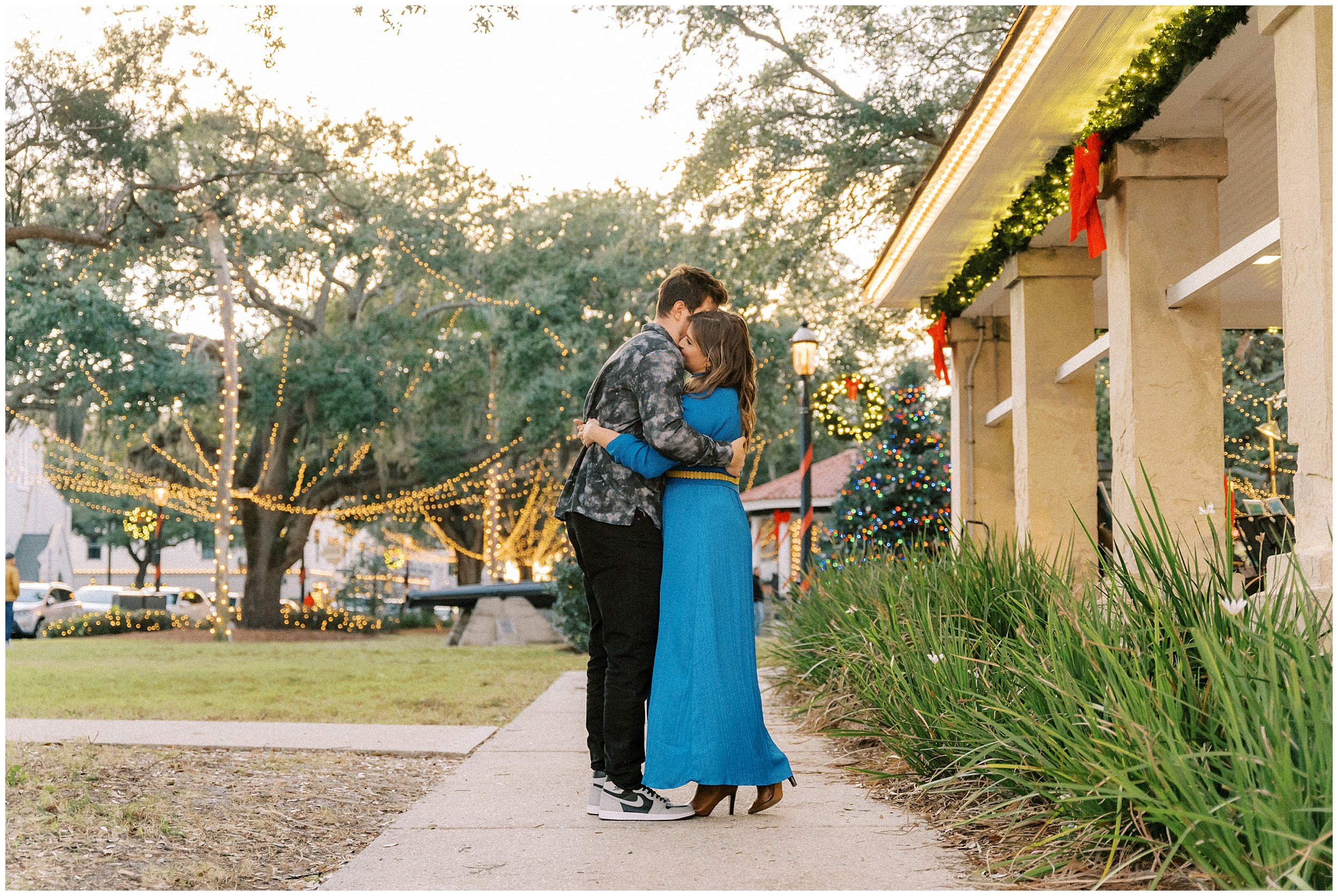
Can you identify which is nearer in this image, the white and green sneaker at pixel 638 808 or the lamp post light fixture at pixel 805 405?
the white and green sneaker at pixel 638 808

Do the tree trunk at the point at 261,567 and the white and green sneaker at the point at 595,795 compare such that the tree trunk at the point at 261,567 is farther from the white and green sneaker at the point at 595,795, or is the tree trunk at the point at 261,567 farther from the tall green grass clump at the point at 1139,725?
the white and green sneaker at the point at 595,795

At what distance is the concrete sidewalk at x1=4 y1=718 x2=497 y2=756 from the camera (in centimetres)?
559

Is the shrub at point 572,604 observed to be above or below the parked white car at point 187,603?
above

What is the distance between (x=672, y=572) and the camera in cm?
389

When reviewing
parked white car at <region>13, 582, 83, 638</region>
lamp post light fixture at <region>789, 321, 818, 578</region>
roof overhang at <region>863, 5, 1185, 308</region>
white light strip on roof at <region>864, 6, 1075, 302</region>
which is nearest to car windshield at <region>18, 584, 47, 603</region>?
parked white car at <region>13, 582, 83, 638</region>

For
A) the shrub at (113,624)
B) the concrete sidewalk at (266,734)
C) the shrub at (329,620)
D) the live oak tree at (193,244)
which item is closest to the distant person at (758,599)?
the live oak tree at (193,244)

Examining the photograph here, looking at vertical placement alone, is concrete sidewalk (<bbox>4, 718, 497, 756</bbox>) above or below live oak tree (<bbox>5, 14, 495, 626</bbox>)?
below

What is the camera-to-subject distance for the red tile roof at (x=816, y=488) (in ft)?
88.6

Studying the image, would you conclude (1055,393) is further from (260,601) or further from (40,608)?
(40,608)

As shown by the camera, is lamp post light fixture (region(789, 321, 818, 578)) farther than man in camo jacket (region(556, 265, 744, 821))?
Yes

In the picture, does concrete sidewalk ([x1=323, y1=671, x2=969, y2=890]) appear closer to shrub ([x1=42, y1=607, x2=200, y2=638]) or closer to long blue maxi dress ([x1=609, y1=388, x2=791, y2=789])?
long blue maxi dress ([x1=609, y1=388, x2=791, y2=789])

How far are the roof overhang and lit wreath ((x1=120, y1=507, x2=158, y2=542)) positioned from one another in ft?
92.9

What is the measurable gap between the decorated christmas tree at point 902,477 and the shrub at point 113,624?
17.0 metres

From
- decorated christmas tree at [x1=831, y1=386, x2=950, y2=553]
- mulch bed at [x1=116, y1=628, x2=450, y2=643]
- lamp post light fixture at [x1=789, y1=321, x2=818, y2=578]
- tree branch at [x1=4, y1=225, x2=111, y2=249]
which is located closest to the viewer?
tree branch at [x1=4, y1=225, x2=111, y2=249]
